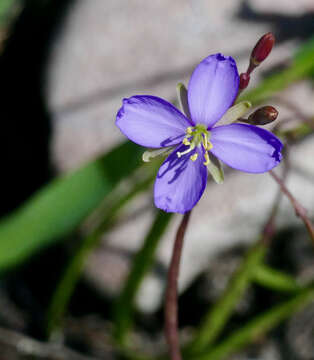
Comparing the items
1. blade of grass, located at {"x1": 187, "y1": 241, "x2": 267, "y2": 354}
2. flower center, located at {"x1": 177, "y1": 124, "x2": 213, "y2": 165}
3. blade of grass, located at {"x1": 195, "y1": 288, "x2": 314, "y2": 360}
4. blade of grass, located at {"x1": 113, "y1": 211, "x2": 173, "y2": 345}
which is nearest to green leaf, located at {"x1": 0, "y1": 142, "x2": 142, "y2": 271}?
blade of grass, located at {"x1": 113, "y1": 211, "x2": 173, "y2": 345}

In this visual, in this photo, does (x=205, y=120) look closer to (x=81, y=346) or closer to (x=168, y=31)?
(x=168, y=31)

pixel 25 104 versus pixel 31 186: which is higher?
pixel 25 104

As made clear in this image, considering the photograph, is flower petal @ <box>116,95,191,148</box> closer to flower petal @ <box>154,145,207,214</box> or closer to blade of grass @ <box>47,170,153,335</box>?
flower petal @ <box>154,145,207,214</box>

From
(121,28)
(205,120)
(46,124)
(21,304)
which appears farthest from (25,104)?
(205,120)

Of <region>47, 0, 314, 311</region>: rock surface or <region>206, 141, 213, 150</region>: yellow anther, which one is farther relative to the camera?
<region>47, 0, 314, 311</region>: rock surface

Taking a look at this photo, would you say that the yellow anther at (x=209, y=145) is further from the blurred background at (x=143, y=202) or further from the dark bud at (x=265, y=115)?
the blurred background at (x=143, y=202)

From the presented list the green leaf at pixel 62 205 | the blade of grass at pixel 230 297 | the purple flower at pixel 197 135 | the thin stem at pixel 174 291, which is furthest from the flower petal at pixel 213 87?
the blade of grass at pixel 230 297

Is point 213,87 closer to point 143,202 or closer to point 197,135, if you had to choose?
point 197,135
